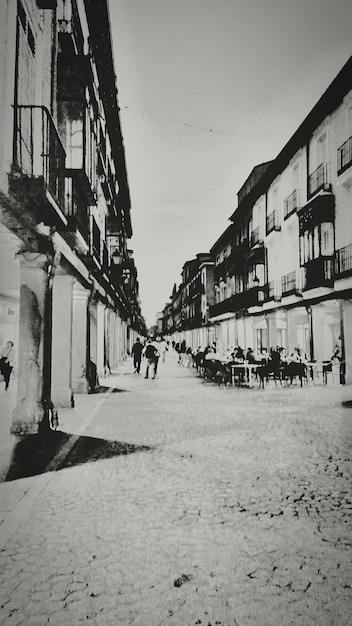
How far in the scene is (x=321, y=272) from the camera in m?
19.2

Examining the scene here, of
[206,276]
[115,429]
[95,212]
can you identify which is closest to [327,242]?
[95,212]

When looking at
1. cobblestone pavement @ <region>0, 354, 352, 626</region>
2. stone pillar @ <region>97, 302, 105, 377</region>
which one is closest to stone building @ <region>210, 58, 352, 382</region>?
stone pillar @ <region>97, 302, 105, 377</region>

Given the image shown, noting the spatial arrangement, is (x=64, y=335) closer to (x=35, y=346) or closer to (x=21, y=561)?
(x=35, y=346)

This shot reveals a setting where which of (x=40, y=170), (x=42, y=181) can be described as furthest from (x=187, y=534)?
(x=40, y=170)

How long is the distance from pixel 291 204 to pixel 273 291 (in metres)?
5.43

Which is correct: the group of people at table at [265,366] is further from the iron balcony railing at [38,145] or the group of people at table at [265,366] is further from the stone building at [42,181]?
the iron balcony railing at [38,145]

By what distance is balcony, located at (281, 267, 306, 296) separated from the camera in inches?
858

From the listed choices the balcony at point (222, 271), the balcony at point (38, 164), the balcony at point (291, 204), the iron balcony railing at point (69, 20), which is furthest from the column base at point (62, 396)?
the balcony at point (222, 271)

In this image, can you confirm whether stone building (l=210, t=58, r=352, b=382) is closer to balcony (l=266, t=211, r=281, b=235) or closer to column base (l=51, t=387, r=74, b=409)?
balcony (l=266, t=211, r=281, b=235)

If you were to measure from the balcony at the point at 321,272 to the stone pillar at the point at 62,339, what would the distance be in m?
12.1

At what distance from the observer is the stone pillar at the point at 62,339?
10430 millimetres

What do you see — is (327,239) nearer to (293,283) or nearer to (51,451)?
(293,283)

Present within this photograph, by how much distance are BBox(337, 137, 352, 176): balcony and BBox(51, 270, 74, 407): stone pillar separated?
488 inches

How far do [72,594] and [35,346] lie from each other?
564 cm
